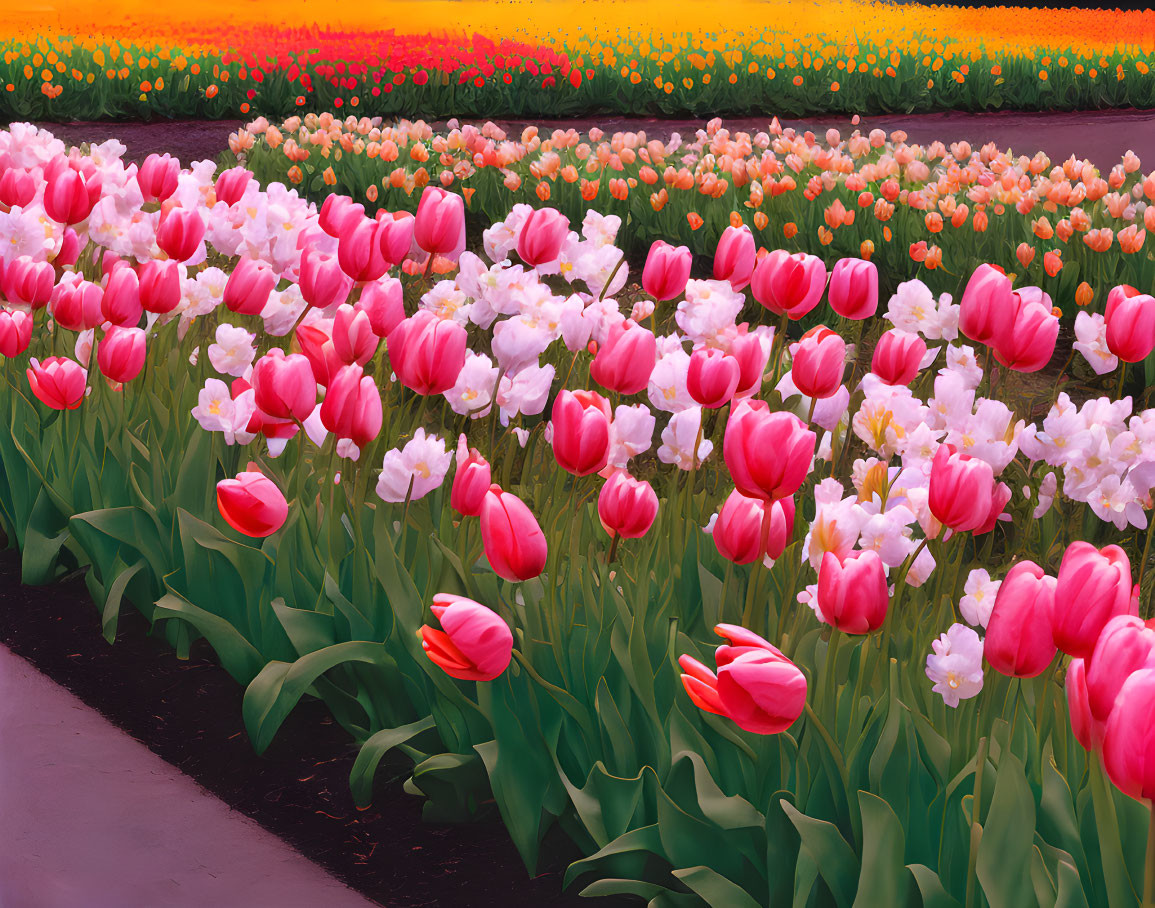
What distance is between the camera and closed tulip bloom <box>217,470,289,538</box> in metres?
1.74

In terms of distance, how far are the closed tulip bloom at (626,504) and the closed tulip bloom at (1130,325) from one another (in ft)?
3.02

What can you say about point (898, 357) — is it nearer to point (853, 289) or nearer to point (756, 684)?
point (853, 289)

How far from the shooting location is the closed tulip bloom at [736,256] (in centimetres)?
256

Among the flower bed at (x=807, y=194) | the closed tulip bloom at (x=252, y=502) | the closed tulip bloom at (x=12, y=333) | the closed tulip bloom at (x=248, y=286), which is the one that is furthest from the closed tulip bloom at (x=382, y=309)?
the flower bed at (x=807, y=194)

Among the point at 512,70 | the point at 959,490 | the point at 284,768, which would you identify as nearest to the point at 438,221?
the point at 284,768

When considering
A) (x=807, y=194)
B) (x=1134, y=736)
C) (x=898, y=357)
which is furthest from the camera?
(x=807, y=194)

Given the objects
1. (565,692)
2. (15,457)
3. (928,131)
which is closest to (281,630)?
(565,692)

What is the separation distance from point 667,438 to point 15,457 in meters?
1.49

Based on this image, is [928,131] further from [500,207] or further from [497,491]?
[497,491]

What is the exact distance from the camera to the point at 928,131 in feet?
45.6

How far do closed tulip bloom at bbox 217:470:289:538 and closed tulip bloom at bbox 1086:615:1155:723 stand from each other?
112 cm

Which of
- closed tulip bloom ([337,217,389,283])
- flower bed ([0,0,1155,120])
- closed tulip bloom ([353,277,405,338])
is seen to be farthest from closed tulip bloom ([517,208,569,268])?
flower bed ([0,0,1155,120])

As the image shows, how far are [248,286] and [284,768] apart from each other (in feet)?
3.32

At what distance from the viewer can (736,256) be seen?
8.42ft
